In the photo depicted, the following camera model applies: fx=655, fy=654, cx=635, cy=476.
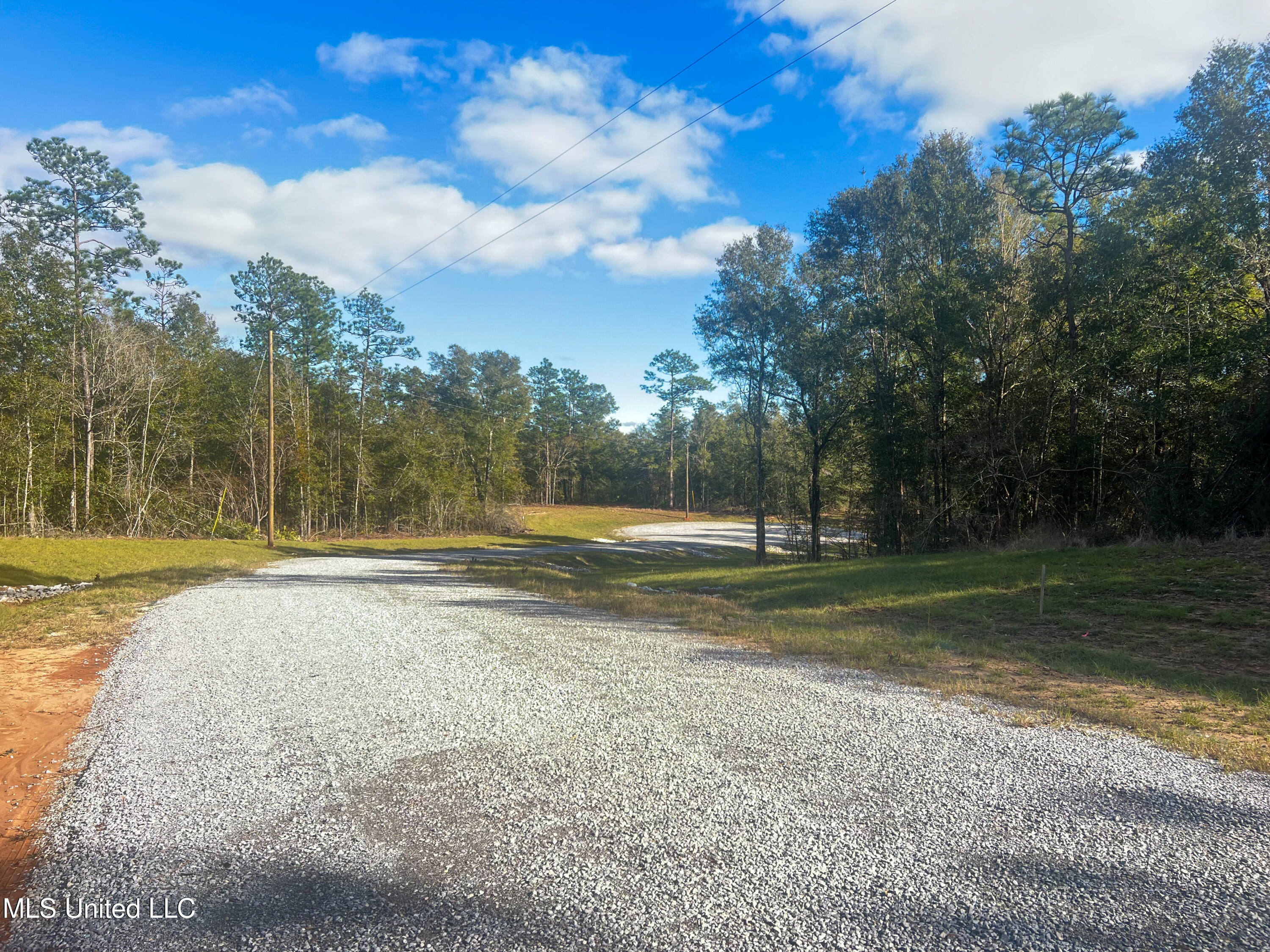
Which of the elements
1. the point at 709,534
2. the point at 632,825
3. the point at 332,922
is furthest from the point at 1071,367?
the point at 709,534

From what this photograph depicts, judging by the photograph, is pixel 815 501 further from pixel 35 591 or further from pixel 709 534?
pixel 709 534

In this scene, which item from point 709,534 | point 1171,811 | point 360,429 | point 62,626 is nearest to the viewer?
point 1171,811

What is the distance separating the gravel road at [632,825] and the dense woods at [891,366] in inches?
572

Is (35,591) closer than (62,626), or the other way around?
(62,626)

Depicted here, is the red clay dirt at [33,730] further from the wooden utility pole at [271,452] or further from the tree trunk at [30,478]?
the tree trunk at [30,478]

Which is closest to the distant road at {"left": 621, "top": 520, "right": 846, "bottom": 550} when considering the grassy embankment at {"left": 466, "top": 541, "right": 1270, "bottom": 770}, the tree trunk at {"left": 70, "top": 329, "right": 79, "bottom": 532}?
the grassy embankment at {"left": 466, "top": 541, "right": 1270, "bottom": 770}

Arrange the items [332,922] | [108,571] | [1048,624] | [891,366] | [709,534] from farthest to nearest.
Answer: [709,534], [891,366], [108,571], [1048,624], [332,922]

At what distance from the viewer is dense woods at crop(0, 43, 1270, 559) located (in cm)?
1534

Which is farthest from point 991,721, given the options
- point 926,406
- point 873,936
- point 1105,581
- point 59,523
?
point 59,523

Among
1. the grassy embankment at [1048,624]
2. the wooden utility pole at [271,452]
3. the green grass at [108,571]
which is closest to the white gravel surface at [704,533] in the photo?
the green grass at [108,571]

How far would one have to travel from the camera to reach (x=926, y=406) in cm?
2211

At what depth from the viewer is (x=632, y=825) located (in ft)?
11.5

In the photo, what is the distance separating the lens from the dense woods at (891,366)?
604 inches

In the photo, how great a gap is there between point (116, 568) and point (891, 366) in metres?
24.8
